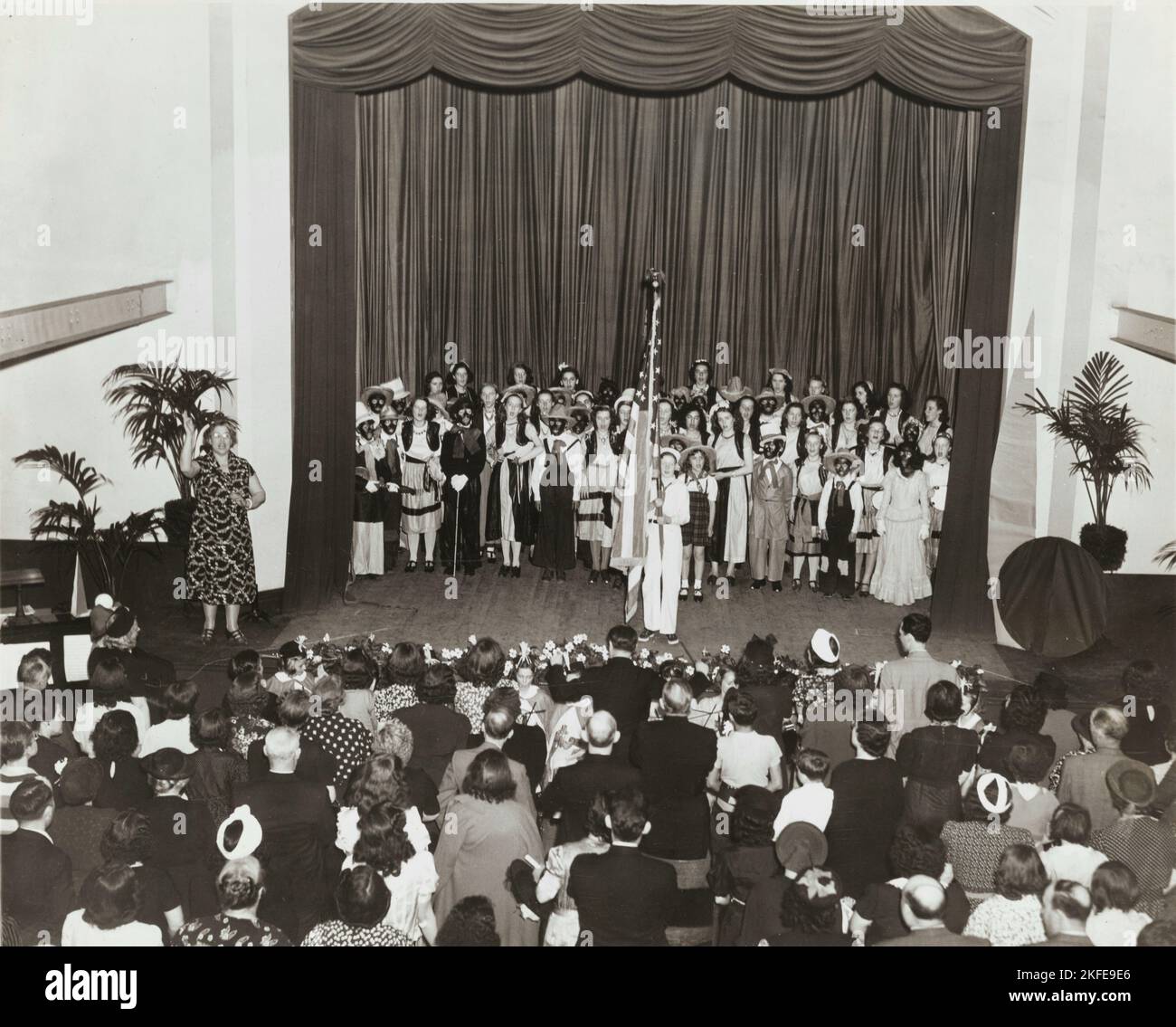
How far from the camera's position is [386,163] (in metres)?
12.5

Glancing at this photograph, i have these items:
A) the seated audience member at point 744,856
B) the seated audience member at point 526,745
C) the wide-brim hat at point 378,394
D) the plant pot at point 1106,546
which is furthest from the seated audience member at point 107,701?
the plant pot at point 1106,546

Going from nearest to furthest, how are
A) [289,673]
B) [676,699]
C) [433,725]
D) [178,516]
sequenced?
[676,699] < [433,725] < [289,673] < [178,516]

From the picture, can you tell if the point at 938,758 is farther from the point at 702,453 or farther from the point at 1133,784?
the point at 702,453

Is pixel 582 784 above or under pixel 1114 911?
above

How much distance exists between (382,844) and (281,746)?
73 cm

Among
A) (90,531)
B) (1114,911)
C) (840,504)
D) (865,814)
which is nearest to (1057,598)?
(840,504)


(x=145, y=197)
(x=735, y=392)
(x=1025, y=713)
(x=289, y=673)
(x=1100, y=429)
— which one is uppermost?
(x=145, y=197)

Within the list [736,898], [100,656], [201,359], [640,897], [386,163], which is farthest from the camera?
[386,163]

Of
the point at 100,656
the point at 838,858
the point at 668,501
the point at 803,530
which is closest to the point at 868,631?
the point at 803,530

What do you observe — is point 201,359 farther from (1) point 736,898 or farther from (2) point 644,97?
(1) point 736,898

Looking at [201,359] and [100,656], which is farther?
[201,359]

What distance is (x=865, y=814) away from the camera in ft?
16.7

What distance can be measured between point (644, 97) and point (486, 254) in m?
→ 2.22

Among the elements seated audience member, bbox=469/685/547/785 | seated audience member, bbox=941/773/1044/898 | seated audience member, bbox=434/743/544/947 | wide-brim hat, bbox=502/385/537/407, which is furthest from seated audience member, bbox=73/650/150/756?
wide-brim hat, bbox=502/385/537/407
